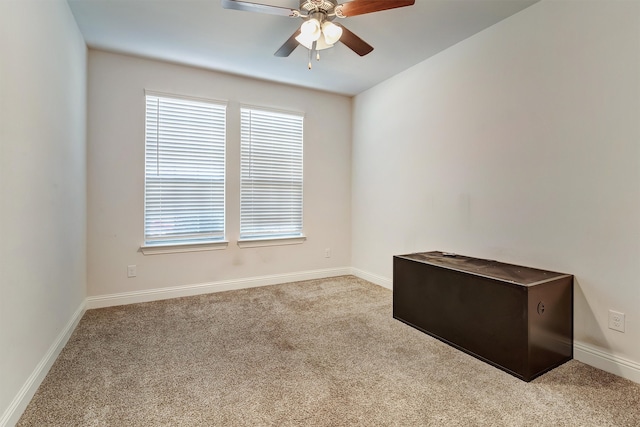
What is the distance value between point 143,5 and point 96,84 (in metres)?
1.21

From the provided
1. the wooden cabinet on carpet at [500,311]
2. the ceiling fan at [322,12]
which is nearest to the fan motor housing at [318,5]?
the ceiling fan at [322,12]

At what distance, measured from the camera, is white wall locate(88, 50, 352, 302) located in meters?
3.23

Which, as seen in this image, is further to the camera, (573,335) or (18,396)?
(573,335)

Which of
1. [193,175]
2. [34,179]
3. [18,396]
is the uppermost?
[193,175]

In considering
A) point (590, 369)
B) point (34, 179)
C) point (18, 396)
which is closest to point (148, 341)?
point (18, 396)

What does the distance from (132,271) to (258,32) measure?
2750mm

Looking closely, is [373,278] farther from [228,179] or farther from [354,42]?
[354,42]

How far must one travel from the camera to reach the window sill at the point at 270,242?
155 inches

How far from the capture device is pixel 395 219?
12.6 feet

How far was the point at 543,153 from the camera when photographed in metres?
2.37

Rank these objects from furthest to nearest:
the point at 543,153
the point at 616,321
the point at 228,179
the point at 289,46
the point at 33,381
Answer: the point at 228,179
the point at 289,46
the point at 543,153
the point at 616,321
the point at 33,381

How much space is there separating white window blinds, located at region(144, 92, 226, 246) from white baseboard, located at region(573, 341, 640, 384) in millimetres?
3513

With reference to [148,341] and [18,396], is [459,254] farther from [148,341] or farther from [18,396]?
[18,396]

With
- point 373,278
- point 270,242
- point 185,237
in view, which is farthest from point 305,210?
point 185,237
